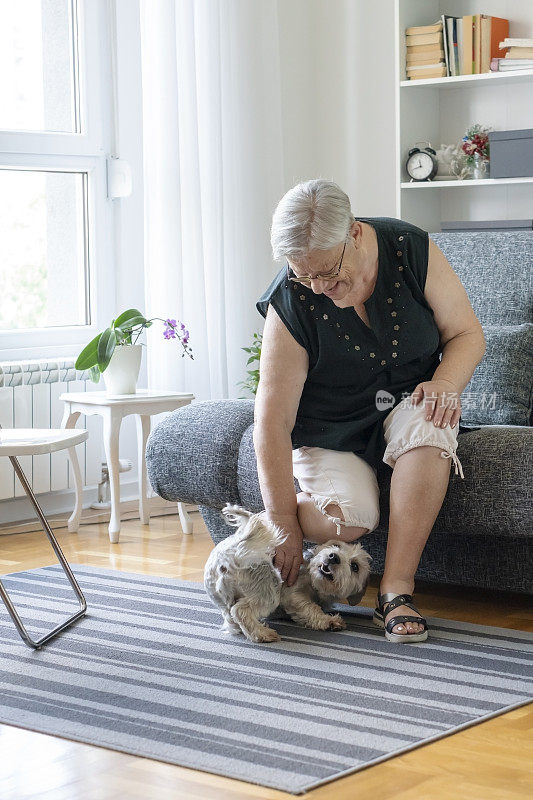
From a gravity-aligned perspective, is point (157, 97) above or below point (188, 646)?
above

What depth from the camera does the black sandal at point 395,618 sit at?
8.05 feet

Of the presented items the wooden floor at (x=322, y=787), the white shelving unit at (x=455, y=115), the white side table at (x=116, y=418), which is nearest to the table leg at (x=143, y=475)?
the white side table at (x=116, y=418)

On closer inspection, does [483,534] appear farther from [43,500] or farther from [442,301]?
[43,500]

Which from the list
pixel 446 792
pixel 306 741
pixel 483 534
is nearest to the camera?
pixel 446 792

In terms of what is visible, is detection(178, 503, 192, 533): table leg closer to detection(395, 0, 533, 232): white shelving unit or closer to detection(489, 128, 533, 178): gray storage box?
detection(395, 0, 533, 232): white shelving unit

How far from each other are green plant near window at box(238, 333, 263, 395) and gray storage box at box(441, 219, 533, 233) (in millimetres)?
761

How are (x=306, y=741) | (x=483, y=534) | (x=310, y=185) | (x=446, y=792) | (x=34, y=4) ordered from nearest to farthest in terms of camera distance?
(x=446, y=792) → (x=306, y=741) → (x=310, y=185) → (x=483, y=534) → (x=34, y=4)

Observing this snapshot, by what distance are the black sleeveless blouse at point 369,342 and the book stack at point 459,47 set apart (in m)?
1.73

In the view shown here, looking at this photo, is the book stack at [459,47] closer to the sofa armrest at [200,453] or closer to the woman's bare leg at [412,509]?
the sofa armrest at [200,453]

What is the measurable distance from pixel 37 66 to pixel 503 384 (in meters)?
2.04

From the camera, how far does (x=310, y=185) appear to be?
7.94 feet

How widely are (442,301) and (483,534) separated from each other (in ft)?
1.64

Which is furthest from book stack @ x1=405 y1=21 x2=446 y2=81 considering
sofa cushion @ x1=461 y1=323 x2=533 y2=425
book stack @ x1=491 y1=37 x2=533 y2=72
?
sofa cushion @ x1=461 y1=323 x2=533 y2=425

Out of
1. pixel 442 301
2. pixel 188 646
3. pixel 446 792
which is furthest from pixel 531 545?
pixel 446 792
